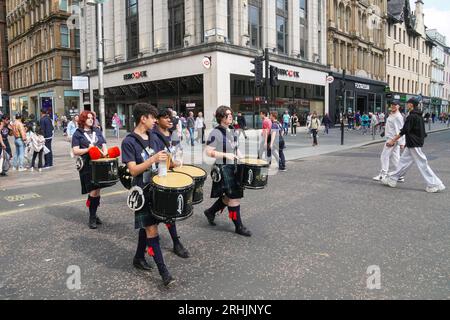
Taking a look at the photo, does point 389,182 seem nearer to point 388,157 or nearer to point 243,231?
point 388,157

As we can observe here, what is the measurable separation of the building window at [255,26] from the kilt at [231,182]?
24.2 meters

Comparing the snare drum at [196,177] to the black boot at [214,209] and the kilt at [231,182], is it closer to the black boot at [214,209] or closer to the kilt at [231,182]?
the kilt at [231,182]

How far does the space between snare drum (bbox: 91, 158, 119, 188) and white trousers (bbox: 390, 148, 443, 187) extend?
20.0ft

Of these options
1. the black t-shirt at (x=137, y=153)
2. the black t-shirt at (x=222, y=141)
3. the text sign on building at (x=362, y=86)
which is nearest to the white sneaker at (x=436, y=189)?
the black t-shirt at (x=222, y=141)

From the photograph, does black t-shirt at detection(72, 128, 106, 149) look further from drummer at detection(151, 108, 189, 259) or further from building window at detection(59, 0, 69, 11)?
building window at detection(59, 0, 69, 11)

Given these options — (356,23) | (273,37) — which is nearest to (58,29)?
(273,37)

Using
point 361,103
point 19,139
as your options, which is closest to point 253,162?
point 19,139

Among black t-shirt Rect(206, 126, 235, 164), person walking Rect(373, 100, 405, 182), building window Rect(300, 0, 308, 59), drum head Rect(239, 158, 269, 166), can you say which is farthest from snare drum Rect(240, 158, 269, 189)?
building window Rect(300, 0, 308, 59)

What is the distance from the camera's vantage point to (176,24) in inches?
1093

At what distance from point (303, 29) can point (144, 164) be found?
33122 mm

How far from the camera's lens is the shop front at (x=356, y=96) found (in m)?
37.8

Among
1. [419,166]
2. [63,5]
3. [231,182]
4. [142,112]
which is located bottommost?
[419,166]

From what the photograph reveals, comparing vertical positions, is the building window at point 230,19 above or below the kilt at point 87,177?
above

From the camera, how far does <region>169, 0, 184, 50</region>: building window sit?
89.8 ft
